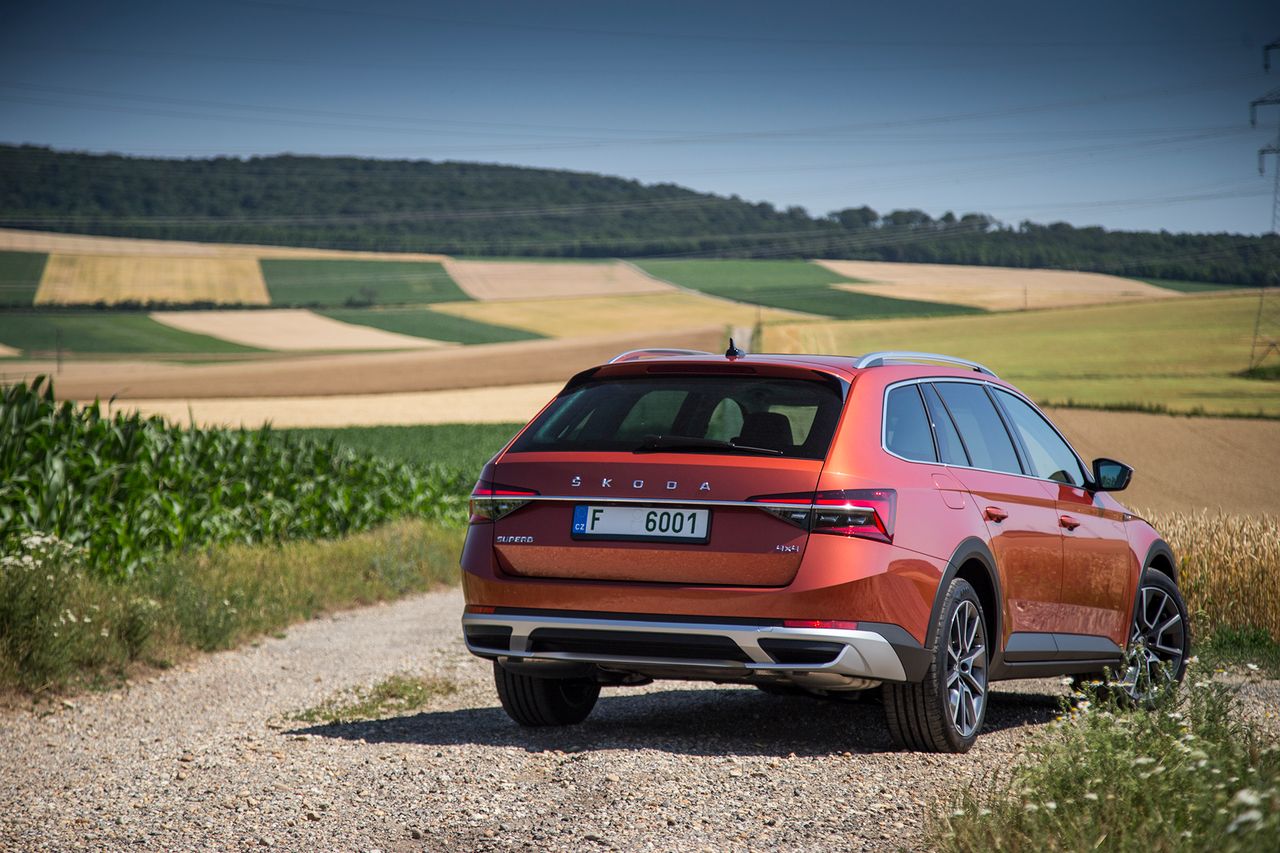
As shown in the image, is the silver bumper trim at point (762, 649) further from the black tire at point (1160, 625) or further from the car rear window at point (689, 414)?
the black tire at point (1160, 625)

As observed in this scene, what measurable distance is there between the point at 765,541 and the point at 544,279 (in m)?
75.6

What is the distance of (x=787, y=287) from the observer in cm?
6200

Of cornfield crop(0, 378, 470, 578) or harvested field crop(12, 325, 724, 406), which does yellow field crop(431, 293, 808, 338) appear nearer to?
harvested field crop(12, 325, 724, 406)

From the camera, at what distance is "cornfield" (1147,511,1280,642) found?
34.8ft

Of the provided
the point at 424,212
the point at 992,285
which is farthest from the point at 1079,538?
the point at 424,212

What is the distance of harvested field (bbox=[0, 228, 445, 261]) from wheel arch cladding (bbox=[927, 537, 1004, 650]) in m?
79.4

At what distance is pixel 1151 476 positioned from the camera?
68.0 feet

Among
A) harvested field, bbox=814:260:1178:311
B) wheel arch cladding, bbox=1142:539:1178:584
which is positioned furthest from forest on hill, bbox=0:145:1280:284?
wheel arch cladding, bbox=1142:539:1178:584

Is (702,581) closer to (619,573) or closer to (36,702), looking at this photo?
(619,573)

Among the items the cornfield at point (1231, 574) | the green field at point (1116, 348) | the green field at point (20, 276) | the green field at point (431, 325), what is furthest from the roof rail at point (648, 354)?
the green field at point (20, 276)

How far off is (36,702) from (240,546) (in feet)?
21.5

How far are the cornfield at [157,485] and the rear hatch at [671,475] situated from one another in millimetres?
6232

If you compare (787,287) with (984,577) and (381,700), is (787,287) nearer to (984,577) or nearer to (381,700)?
(381,700)

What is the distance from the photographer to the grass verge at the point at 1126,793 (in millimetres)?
3799
